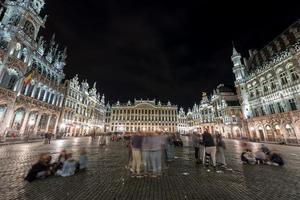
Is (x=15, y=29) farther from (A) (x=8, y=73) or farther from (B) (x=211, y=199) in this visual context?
(B) (x=211, y=199)

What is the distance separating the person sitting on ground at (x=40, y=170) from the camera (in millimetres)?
6089

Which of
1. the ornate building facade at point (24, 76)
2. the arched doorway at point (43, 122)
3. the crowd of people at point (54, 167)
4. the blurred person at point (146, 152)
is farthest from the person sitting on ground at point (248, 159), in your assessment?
the arched doorway at point (43, 122)

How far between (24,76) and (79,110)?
2509cm

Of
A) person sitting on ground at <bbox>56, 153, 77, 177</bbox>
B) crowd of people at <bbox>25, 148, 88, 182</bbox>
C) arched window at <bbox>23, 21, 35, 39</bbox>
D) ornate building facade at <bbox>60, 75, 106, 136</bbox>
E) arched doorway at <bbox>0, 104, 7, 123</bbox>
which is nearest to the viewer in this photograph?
crowd of people at <bbox>25, 148, 88, 182</bbox>

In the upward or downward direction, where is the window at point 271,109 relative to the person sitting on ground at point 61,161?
upward

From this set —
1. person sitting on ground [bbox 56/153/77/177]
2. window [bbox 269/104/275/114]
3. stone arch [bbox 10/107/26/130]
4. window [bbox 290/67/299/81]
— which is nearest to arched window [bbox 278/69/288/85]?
window [bbox 290/67/299/81]

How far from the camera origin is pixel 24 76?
2662 centimetres

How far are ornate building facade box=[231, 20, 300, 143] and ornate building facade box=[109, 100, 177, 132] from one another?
2407 inches

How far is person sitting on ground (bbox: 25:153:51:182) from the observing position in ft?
20.0

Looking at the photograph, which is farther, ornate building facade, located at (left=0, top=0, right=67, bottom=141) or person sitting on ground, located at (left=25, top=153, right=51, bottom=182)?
ornate building facade, located at (left=0, top=0, right=67, bottom=141)

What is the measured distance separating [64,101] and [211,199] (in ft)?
150

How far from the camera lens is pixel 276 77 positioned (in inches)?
1137

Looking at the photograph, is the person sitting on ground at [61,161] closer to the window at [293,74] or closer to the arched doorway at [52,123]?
the window at [293,74]

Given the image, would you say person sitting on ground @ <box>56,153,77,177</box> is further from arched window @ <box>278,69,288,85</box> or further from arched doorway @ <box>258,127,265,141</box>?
arched doorway @ <box>258,127,265,141</box>
